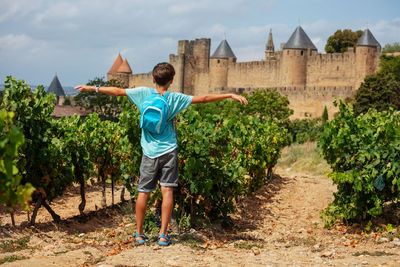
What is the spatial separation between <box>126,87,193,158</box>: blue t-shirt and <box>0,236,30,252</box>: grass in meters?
1.47

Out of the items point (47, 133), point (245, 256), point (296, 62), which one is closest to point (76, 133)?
point (47, 133)

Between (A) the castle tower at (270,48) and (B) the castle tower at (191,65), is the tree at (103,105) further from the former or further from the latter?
(A) the castle tower at (270,48)

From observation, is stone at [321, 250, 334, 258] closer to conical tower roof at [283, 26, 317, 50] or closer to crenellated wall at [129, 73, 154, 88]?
conical tower roof at [283, 26, 317, 50]

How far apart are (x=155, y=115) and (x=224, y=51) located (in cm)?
4324

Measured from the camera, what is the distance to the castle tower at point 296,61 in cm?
4047

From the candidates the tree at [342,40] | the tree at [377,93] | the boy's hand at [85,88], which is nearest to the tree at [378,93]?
the tree at [377,93]

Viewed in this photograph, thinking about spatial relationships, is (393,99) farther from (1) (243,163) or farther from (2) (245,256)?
(2) (245,256)

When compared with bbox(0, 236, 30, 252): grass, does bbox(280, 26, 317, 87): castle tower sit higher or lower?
higher

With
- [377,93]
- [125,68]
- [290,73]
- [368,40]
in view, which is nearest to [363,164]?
[377,93]

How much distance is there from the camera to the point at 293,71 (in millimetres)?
40562

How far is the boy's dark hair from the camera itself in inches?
170

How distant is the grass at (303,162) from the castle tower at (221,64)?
2806 centimetres

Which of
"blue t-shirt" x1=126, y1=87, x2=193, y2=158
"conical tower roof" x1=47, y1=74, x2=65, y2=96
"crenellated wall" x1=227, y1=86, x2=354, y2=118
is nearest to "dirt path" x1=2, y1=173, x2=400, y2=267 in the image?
"blue t-shirt" x1=126, y1=87, x2=193, y2=158

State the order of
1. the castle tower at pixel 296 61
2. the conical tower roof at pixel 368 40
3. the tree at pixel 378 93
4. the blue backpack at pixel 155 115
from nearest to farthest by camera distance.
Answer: the blue backpack at pixel 155 115, the tree at pixel 378 93, the conical tower roof at pixel 368 40, the castle tower at pixel 296 61
